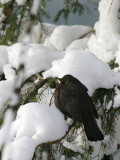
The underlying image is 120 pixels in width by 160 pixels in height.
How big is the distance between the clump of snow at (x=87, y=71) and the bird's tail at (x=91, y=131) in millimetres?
196

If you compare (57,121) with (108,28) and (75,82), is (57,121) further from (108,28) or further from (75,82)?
(108,28)

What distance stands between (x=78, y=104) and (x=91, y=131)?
184 millimetres

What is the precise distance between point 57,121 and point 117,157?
136 centimetres

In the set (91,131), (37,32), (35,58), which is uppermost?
(35,58)

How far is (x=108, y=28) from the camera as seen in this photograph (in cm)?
273

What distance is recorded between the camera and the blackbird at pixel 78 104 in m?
1.54

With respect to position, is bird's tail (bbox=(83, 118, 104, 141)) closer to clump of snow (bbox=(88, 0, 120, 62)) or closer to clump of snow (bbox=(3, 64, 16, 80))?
clump of snow (bbox=(3, 64, 16, 80))

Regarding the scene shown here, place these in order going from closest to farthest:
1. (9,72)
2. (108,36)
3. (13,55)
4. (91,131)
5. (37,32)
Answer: (91,131)
(9,72)
(13,55)
(108,36)
(37,32)

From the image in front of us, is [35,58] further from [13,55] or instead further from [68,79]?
[68,79]

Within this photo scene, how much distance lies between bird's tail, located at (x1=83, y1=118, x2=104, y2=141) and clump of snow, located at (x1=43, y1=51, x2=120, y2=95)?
0.20 metres

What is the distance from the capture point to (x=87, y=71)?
170cm

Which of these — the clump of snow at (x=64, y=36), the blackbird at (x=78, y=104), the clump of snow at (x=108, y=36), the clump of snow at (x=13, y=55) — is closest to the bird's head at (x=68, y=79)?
the blackbird at (x=78, y=104)

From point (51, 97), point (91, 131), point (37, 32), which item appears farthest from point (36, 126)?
point (37, 32)

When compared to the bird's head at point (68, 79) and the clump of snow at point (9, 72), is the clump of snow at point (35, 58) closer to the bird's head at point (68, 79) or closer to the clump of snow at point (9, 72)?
the clump of snow at point (9, 72)
